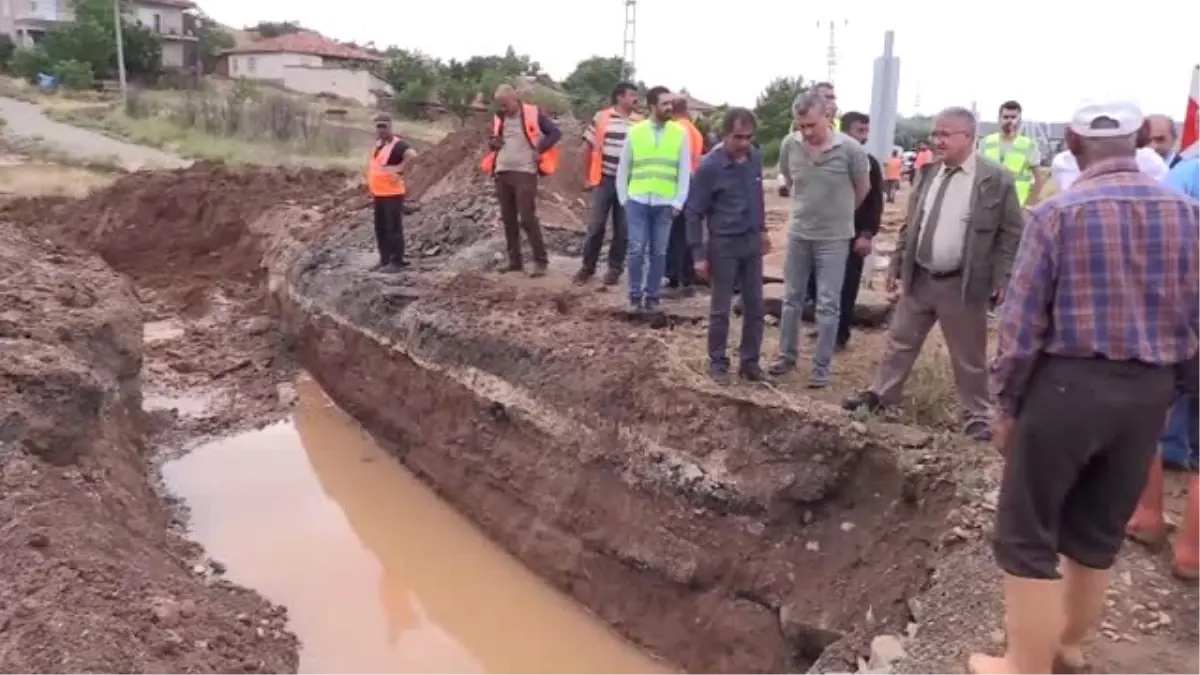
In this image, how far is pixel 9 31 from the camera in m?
65.1

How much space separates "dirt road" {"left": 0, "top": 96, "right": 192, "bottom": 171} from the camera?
2777 cm

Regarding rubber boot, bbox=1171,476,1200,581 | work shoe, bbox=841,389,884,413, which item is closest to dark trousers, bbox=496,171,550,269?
work shoe, bbox=841,389,884,413

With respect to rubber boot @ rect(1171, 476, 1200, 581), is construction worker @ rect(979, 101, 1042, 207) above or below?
above

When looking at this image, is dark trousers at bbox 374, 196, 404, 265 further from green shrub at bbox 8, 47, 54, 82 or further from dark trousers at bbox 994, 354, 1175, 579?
green shrub at bbox 8, 47, 54, 82

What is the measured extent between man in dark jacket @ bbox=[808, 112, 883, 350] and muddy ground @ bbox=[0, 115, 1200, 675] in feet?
1.18

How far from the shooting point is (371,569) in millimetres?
8336

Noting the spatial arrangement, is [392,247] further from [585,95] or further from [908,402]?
[585,95]

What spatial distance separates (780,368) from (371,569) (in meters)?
3.56

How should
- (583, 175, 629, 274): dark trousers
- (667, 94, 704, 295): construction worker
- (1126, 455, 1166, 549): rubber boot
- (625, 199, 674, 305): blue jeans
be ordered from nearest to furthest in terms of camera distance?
1. (1126, 455, 1166, 549): rubber boot
2. (625, 199, 674, 305): blue jeans
3. (667, 94, 704, 295): construction worker
4. (583, 175, 629, 274): dark trousers

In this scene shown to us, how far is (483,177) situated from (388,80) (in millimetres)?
42212

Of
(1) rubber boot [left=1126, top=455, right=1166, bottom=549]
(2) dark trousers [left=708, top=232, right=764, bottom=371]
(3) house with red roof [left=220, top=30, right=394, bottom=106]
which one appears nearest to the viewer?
(1) rubber boot [left=1126, top=455, right=1166, bottom=549]

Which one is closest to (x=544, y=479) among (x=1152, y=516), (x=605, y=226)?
(x=605, y=226)

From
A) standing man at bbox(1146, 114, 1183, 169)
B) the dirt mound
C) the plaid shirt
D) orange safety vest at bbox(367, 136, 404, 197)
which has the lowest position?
the dirt mound

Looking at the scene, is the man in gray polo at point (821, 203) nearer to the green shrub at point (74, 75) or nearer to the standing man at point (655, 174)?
the standing man at point (655, 174)
